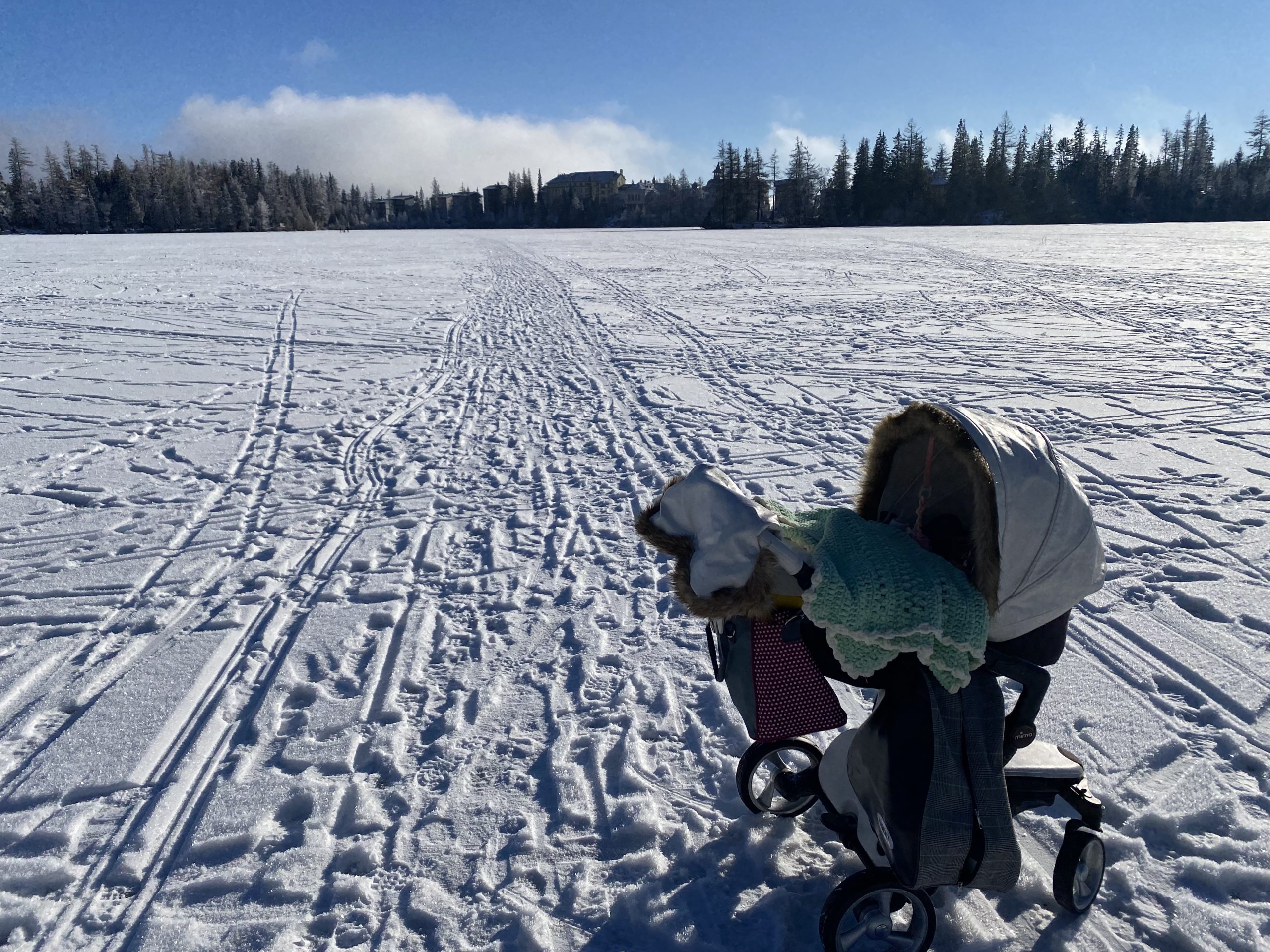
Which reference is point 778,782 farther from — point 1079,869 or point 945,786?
point 1079,869

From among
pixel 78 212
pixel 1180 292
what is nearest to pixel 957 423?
pixel 1180 292

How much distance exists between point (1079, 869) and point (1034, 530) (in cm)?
102

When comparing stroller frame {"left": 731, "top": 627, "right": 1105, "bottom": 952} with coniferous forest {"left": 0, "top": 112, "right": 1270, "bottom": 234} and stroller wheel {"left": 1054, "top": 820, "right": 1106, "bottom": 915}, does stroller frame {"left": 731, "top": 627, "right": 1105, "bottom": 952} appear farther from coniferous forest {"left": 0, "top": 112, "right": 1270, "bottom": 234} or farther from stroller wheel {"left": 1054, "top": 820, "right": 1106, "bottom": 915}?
coniferous forest {"left": 0, "top": 112, "right": 1270, "bottom": 234}

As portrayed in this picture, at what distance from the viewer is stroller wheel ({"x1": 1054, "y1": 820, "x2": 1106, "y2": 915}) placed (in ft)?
6.91

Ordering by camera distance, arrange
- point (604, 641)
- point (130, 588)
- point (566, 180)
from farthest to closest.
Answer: point (566, 180) → point (130, 588) → point (604, 641)

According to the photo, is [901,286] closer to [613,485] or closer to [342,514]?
[613,485]

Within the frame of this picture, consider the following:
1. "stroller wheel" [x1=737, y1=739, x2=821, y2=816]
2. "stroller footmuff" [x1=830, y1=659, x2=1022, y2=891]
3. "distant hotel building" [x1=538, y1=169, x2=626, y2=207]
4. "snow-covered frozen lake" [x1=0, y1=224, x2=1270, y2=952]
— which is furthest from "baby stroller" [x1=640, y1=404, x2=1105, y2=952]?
"distant hotel building" [x1=538, y1=169, x2=626, y2=207]

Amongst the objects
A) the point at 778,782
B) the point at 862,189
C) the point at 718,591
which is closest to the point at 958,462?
the point at 718,591

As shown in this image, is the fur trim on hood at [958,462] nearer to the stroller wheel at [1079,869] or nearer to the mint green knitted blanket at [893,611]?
the mint green knitted blanket at [893,611]

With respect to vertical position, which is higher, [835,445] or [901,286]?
[901,286]

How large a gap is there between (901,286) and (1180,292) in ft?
16.3

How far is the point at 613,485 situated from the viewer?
222 inches

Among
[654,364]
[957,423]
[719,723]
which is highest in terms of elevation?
[957,423]

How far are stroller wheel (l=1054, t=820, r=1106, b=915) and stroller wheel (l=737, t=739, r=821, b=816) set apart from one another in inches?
27.0
